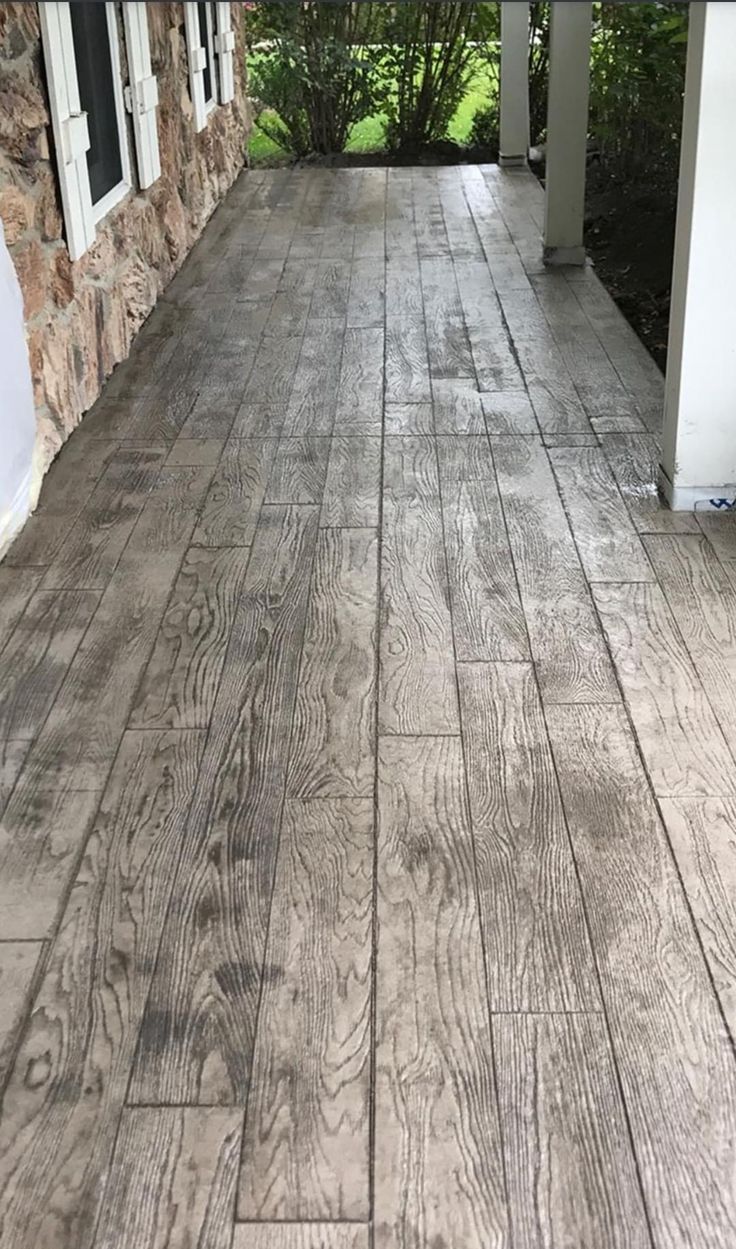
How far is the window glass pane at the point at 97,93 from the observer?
434 cm

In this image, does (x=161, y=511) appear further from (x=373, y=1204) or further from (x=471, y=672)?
(x=373, y=1204)

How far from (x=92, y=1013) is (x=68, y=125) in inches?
120

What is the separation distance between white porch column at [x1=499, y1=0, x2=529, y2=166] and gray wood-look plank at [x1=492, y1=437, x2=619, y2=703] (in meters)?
5.51

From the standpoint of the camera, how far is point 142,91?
521cm

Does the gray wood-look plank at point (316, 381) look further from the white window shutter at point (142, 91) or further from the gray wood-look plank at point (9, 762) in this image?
the gray wood-look plank at point (9, 762)

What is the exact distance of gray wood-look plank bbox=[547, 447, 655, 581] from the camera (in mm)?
3102

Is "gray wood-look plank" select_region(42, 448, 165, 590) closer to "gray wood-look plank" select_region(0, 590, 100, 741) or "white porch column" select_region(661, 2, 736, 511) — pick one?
→ "gray wood-look plank" select_region(0, 590, 100, 741)

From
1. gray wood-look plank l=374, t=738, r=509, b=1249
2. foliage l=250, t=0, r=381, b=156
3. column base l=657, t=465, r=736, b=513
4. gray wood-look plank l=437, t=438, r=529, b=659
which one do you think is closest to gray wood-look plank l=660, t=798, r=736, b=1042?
gray wood-look plank l=374, t=738, r=509, b=1249

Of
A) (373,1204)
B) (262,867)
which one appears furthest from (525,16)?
(373,1204)

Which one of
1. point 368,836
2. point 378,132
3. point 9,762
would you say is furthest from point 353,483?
point 378,132

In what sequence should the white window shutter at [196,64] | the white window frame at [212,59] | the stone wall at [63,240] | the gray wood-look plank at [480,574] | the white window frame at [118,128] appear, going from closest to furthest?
the gray wood-look plank at [480,574]
the stone wall at [63,240]
the white window frame at [118,128]
the white window shutter at [196,64]
the white window frame at [212,59]

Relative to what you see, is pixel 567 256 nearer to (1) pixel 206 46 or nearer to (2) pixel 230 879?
(1) pixel 206 46

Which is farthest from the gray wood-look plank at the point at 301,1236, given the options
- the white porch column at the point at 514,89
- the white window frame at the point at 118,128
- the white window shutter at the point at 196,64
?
the white porch column at the point at 514,89

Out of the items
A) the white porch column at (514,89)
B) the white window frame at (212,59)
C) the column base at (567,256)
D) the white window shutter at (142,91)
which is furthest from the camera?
the white porch column at (514,89)
